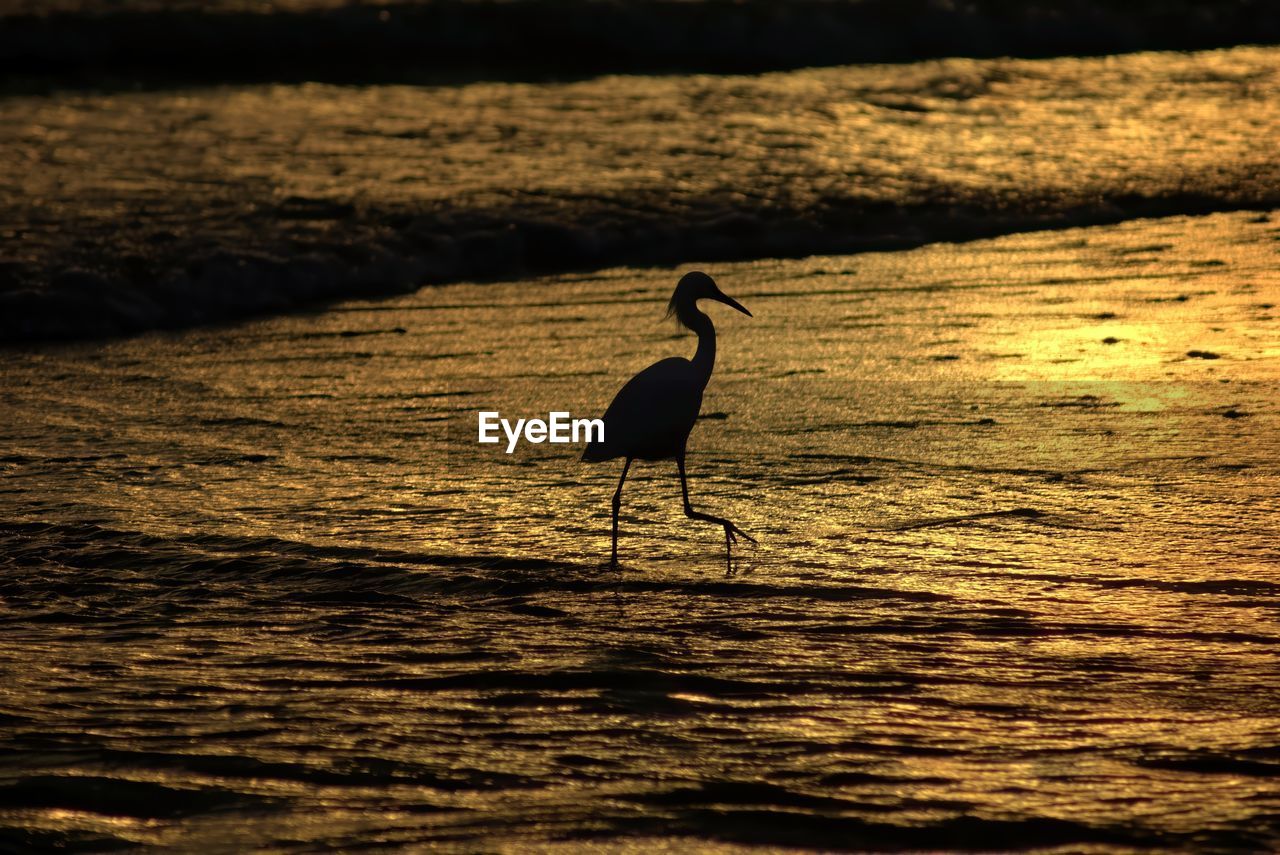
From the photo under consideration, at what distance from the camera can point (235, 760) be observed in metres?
4.28

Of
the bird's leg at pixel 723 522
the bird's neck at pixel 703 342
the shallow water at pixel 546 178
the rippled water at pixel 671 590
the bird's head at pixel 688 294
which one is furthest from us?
the shallow water at pixel 546 178

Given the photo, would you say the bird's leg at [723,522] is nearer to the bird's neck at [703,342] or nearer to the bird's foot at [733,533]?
the bird's foot at [733,533]

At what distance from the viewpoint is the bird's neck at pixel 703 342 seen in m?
6.72

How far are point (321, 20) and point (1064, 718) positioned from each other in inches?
879

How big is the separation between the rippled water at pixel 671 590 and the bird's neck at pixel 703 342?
21.8 inches

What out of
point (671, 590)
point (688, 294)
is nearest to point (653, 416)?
point (688, 294)

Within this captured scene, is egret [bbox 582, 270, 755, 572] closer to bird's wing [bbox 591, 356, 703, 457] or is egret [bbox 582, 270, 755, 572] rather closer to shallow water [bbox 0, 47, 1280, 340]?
bird's wing [bbox 591, 356, 703, 457]

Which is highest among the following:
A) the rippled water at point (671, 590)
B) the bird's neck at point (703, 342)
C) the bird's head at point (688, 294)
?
the bird's head at point (688, 294)

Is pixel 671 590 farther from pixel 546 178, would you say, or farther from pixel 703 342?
pixel 546 178

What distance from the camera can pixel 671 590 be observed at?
575 centimetres

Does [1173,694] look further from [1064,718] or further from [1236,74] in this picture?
[1236,74]

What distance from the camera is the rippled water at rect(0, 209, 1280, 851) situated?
399 centimetres

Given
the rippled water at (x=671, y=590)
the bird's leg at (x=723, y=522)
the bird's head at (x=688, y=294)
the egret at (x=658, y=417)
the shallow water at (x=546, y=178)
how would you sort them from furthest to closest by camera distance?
1. the shallow water at (x=546, y=178)
2. the bird's head at (x=688, y=294)
3. the egret at (x=658, y=417)
4. the bird's leg at (x=723, y=522)
5. the rippled water at (x=671, y=590)

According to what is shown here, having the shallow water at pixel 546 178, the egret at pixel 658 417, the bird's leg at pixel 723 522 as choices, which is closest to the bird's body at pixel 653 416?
the egret at pixel 658 417
